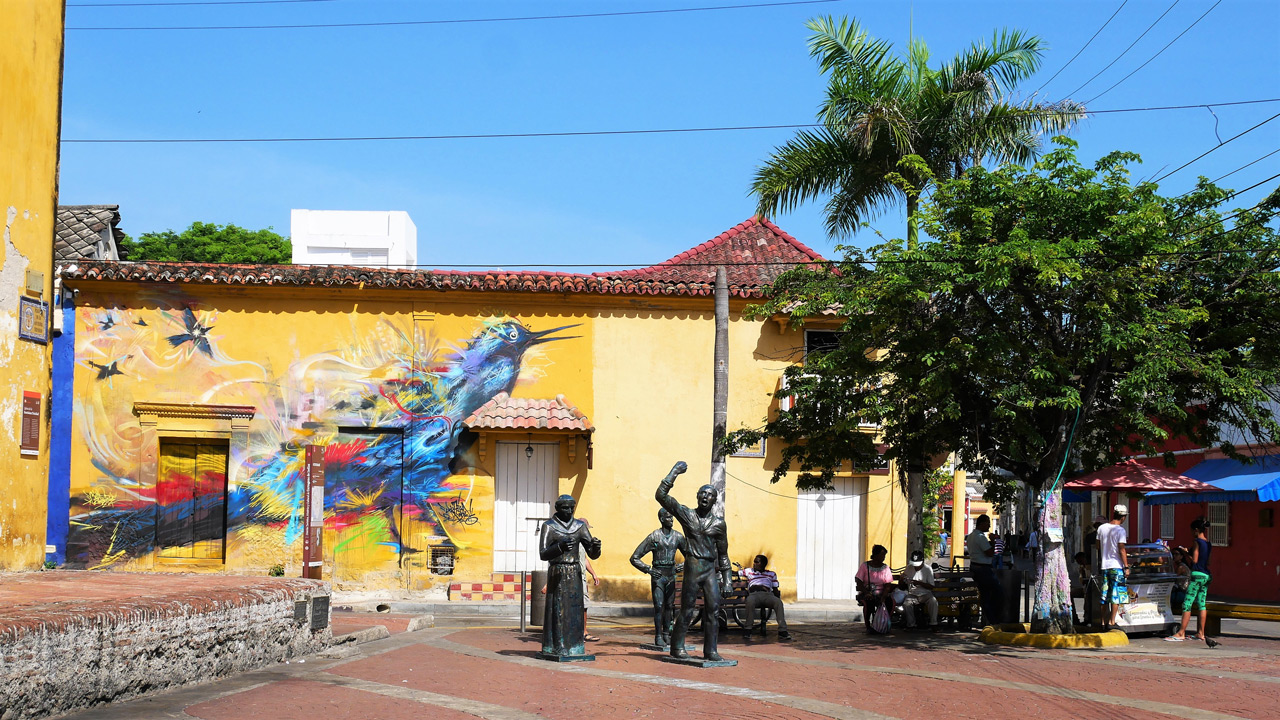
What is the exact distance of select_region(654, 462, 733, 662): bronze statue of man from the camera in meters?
11.6

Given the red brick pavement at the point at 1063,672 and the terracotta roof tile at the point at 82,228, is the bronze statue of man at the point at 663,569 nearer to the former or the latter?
the red brick pavement at the point at 1063,672

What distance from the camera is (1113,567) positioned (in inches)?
577

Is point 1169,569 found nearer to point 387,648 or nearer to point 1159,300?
point 1159,300

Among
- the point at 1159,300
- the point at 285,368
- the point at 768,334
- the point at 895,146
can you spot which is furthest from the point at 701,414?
the point at 1159,300

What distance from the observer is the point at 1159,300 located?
45.4ft

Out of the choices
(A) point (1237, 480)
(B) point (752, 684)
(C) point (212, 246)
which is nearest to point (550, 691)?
(B) point (752, 684)

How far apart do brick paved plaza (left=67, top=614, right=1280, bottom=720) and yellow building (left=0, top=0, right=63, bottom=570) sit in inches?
145

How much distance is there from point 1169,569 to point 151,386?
15.8m

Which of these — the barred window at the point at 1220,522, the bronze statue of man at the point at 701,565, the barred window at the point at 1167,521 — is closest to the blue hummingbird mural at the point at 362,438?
the bronze statue of man at the point at 701,565

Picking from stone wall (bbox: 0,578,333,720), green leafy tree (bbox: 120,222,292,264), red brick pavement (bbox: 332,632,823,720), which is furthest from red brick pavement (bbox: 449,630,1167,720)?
green leafy tree (bbox: 120,222,292,264)

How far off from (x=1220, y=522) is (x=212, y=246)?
32978 millimetres

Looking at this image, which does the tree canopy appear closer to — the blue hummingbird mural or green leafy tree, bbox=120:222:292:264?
the blue hummingbird mural

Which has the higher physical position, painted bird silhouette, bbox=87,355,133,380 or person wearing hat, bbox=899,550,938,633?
painted bird silhouette, bbox=87,355,133,380

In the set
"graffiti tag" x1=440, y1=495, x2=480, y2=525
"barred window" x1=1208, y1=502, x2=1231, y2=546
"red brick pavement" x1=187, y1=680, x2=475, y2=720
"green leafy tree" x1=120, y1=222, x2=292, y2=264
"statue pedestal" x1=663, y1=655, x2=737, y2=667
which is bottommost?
"statue pedestal" x1=663, y1=655, x2=737, y2=667
